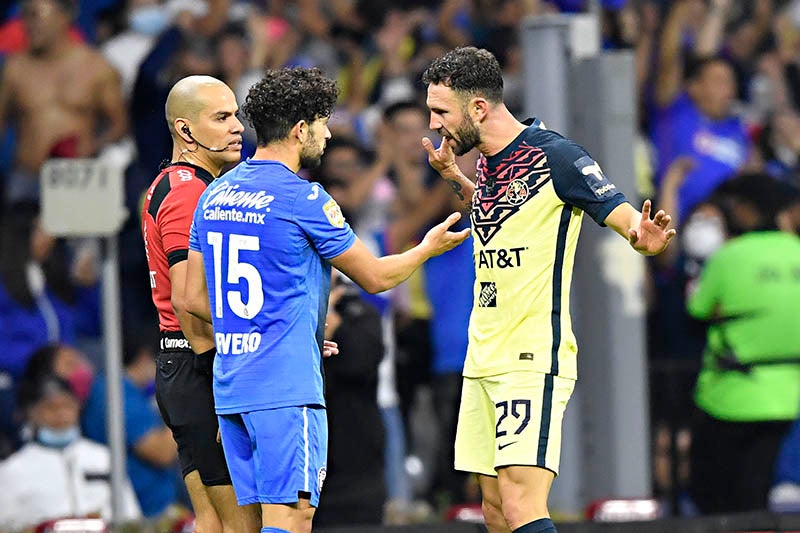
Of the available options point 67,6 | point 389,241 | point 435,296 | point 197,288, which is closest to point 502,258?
point 197,288

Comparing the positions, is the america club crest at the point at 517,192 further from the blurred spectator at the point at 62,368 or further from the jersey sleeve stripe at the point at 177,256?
the blurred spectator at the point at 62,368

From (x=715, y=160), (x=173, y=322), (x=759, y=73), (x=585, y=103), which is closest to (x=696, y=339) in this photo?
(x=715, y=160)

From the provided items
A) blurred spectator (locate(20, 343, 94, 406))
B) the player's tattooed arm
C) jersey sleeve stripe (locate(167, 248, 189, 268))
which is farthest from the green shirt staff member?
jersey sleeve stripe (locate(167, 248, 189, 268))

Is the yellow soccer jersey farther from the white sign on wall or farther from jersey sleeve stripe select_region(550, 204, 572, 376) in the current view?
the white sign on wall

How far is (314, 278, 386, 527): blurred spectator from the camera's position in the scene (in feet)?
31.8

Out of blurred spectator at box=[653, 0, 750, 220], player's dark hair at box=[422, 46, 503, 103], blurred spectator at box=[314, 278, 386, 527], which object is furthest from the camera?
blurred spectator at box=[653, 0, 750, 220]

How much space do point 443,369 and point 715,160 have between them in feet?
9.95

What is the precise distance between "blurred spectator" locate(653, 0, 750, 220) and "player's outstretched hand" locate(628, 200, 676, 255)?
615 cm

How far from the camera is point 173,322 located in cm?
732

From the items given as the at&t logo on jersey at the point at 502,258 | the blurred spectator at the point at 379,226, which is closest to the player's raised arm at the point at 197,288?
the at&t logo on jersey at the point at 502,258

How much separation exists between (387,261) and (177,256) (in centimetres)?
89

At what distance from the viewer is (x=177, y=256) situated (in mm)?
7164

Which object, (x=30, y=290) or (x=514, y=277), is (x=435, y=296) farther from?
(x=514, y=277)

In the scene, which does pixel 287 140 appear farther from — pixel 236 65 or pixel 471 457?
pixel 236 65
